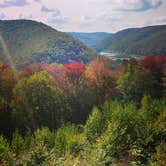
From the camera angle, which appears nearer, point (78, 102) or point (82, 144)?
point (82, 144)

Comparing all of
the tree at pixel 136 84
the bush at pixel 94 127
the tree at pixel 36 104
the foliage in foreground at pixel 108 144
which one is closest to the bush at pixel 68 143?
the foliage in foreground at pixel 108 144

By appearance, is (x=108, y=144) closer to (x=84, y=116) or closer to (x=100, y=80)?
(x=84, y=116)

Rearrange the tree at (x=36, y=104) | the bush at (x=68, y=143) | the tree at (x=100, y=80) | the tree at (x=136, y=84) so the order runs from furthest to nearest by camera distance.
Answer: the tree at (x=100, y=80), the tree at (x=136, y=84), the tree at (x=36, y=104), the bush at (x=68, y=143)

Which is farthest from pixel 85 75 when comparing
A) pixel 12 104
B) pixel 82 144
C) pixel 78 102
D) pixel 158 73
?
pixel 82 144

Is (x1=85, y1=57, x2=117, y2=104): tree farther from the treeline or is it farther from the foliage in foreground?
the foliage in foreground

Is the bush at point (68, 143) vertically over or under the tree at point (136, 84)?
under

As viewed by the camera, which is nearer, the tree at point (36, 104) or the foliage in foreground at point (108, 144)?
the foliage in foreground at point (108, 144)

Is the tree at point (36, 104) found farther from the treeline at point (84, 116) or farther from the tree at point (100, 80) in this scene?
the tree at point (100, 80)

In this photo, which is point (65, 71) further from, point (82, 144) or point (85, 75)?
point (82, 144)

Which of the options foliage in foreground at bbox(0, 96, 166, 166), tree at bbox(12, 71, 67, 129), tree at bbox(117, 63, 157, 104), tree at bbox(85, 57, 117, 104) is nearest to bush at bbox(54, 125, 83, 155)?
foliage in foreground at bbox(0, 96, 166, 166)

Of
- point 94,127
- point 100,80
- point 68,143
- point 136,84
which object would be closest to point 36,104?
point 94,127
